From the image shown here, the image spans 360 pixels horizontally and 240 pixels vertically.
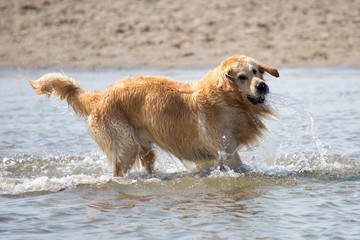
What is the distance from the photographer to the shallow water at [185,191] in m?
5.00

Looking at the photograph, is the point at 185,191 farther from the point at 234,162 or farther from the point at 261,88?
the point at 261,88

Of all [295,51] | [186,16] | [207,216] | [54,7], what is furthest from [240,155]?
[54,7]

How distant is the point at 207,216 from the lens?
5.27 m

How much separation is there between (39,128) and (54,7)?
11.7 metres

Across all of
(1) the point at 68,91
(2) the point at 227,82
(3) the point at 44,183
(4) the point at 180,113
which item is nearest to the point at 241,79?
(2) the point at 227,82

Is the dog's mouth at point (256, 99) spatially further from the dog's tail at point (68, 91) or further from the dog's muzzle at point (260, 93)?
the dog's tail at point (68, 91)

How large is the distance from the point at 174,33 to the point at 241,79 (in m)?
13.0

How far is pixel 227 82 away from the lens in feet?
20.2

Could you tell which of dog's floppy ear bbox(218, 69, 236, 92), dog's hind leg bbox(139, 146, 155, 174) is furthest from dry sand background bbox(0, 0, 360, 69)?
dog's floppy ear bbox(218, 69, 236, 92)

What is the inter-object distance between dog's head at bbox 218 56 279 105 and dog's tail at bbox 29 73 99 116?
1.57m

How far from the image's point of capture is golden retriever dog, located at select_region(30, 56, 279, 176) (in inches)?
248

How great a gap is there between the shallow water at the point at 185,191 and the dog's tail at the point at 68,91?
0.28 m

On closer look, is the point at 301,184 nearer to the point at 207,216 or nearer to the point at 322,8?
the point at 207,216

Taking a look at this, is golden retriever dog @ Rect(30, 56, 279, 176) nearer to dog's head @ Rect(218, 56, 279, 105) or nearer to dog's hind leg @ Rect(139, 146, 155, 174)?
dog's head @ Rect(218, 56, 279, 105)
